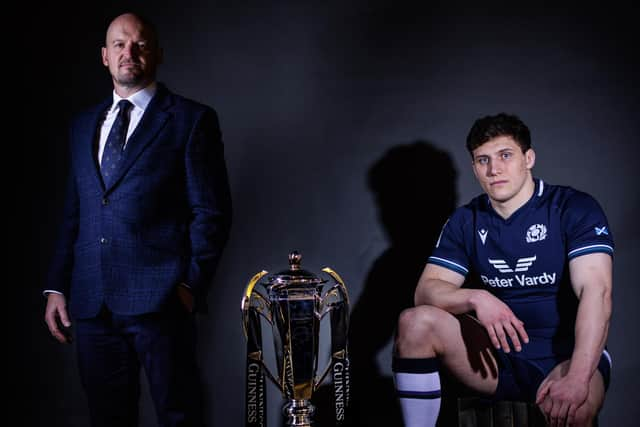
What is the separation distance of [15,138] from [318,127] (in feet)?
3.53

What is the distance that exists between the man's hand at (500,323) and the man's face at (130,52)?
3.71ft

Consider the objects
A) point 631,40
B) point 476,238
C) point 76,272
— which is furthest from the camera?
point 631,40

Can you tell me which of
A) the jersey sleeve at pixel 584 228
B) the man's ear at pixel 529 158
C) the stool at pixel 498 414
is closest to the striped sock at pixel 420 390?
the stool at pixel 498 414

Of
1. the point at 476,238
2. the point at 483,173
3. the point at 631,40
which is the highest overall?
the point at 631,40

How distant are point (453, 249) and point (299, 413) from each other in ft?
2.19

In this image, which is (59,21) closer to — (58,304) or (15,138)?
(15,138)

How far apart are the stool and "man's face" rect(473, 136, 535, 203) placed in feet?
1.90

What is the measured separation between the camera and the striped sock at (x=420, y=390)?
1.71 metres

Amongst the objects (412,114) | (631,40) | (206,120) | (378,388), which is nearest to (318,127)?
(412,114)

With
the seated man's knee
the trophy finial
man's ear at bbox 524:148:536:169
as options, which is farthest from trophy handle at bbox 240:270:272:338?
man's ear at bbox 524:148:536:169

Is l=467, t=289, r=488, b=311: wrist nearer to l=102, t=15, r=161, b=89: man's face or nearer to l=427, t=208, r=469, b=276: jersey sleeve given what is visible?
l=427, t=208, r=469, b=276: jersey sleeve

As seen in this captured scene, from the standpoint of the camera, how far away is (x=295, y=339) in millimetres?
1758

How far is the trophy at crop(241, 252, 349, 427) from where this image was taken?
69.2 inches

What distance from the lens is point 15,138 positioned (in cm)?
227
